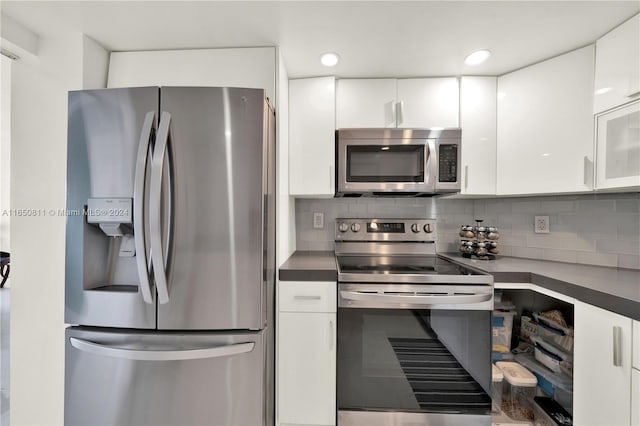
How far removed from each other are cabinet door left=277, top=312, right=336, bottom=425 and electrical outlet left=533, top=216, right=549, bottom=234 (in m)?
1.50

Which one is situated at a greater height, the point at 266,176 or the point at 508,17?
the point at 508,17

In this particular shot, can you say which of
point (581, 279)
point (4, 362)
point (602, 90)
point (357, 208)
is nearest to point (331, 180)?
point (357, 208)

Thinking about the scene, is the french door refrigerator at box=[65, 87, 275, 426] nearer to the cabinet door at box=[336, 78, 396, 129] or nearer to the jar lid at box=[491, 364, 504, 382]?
the cabinet door at box=[336, 78, 396, 129]

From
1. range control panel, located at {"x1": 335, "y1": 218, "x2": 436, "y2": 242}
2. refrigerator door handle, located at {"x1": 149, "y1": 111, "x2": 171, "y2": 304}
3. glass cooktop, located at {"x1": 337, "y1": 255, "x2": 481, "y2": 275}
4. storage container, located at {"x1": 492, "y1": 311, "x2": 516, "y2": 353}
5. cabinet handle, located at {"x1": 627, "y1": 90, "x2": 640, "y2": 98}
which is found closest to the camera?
refrigerator door handle, located at {"x1": 149, "y1": 111, "x2": 171, "y2": 304}

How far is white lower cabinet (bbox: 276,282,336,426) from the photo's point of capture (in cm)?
→ 130

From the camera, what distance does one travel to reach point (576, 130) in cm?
140

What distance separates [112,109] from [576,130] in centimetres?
224

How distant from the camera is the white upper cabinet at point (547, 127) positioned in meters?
1.38

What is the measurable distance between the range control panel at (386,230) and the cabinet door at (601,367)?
3.07ft

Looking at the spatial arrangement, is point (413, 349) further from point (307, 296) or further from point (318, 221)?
point (318, 221)

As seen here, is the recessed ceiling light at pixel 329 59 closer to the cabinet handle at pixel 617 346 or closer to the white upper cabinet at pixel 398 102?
the white upper cabinet at pixel 398 102

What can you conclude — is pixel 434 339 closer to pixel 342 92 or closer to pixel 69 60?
pixel 342 92

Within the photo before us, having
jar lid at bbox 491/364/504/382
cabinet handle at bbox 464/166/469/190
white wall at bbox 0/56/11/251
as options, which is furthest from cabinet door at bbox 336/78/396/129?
white wall at bbox 0/56/11/251

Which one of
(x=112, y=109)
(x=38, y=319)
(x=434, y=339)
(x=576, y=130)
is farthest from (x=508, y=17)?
(x=38, y=319)
